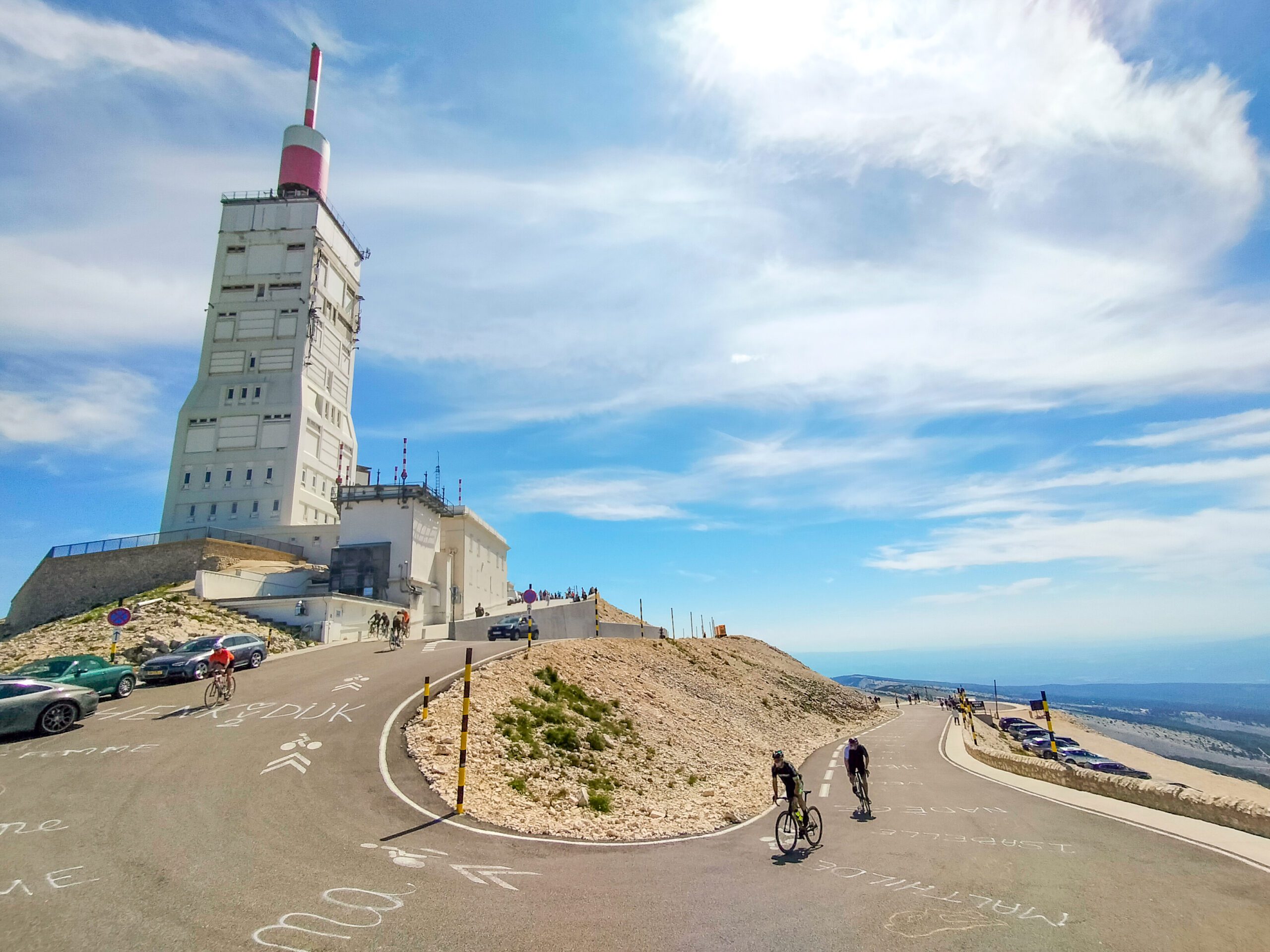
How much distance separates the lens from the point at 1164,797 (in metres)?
14.2

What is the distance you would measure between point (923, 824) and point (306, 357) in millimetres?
68295

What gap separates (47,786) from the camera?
38.6ft

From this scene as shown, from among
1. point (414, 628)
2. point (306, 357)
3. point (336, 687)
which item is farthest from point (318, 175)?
point (336, 687)

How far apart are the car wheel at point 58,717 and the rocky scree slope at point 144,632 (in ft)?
40.0

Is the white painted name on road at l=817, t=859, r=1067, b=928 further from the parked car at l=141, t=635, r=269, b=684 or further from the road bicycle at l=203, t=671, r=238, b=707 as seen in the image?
the parked car at l=141, t=635, r=269, b=684

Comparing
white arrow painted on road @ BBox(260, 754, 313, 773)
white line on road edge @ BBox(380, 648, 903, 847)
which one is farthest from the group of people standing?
white arrow painted on road @ BBox(260, 754, 313, 773)

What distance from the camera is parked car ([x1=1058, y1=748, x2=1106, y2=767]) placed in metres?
39.6

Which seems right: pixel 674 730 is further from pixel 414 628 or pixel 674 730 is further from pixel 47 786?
pixel 414 628

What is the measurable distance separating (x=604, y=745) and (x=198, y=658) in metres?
15.2

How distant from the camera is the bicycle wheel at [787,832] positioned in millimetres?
11484

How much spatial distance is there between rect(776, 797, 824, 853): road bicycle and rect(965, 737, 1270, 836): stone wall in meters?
7.79

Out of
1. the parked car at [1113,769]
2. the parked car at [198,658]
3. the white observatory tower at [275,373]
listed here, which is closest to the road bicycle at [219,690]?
the parked car at [198,658]

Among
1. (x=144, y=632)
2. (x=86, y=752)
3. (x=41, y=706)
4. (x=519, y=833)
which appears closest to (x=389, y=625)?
(x=144, y=632)

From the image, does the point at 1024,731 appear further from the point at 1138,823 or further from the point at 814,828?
the point at 814,828
